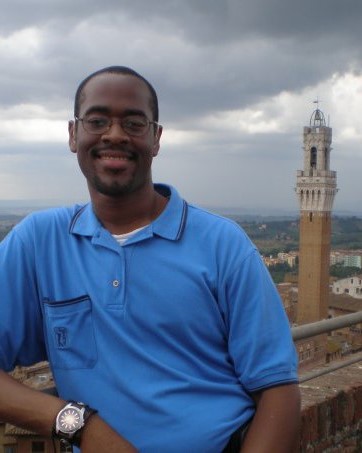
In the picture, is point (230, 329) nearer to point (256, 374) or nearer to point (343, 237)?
point (256, 374)

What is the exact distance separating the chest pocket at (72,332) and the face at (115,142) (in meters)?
0.31

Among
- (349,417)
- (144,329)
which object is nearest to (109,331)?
(144,329)

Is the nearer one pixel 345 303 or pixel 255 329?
pixel 255 329

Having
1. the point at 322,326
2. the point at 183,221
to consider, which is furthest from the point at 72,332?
the point at 322,326

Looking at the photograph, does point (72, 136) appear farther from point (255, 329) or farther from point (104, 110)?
point (255, 329)

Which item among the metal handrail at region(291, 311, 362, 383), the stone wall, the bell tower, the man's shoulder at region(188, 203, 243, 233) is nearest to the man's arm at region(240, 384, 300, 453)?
the man's shoulder at region(188, 203, 243, 233)

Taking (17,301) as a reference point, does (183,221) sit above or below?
above

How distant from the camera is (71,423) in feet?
4.73

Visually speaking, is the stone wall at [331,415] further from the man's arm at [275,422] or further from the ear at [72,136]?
the ear at [72,136]

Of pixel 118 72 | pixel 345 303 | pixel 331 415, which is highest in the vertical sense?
pixel 118 72

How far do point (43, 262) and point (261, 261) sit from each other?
54 centimetres

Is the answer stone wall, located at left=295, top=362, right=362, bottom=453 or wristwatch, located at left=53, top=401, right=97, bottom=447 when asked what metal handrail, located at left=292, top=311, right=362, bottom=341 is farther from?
wristwatch, located at left=53, top=401, right=97, bottom=447

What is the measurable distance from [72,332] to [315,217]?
44.4m

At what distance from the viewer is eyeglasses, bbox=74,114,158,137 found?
65.0 inches
